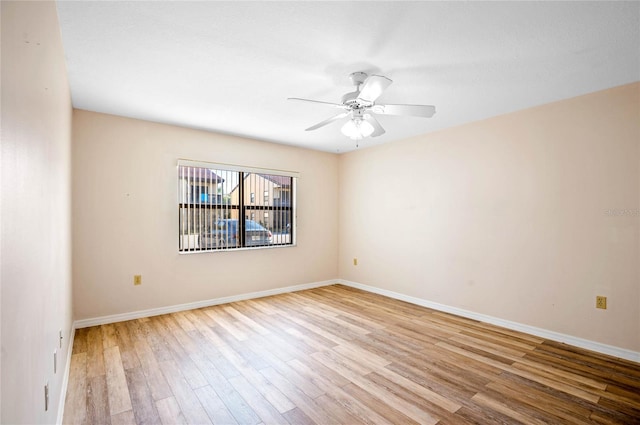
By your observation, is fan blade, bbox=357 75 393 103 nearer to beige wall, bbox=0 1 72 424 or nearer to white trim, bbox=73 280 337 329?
beige wall, bbox=0 1 72 424

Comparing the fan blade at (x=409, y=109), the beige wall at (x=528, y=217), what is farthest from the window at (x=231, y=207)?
the fan blade at (x=409, y=109)

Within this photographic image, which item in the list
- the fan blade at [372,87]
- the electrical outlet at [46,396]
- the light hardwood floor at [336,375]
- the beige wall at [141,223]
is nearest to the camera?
the electrical outlet at [46,396]

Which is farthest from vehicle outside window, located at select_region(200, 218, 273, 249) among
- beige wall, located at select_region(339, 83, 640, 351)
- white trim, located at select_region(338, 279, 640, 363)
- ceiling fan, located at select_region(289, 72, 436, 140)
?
ceiling fan, located at select_region(289, 72, 436, 140)

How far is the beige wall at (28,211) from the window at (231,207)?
2.20m

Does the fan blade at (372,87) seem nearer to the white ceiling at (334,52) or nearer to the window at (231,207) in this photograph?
the white ceiling at (334,52)

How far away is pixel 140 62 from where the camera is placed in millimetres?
2307

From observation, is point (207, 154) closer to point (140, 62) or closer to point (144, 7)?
point (140, 62)

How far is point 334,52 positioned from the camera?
2145 millimetres

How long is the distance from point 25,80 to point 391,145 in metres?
4.22

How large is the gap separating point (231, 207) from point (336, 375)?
274 centimetres

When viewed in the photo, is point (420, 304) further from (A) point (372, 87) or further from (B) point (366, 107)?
(A) point (372, 87)

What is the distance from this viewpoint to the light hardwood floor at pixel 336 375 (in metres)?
1.93

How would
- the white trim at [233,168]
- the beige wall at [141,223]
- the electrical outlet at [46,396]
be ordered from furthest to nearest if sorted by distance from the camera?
the white trim at [233,168], the beige wall at [141,223], the electrical outlet at [46,396]

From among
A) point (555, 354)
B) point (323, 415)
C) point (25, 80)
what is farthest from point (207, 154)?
point (555, 354)
